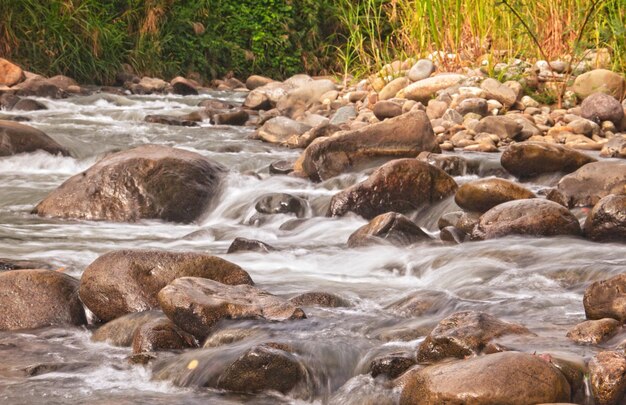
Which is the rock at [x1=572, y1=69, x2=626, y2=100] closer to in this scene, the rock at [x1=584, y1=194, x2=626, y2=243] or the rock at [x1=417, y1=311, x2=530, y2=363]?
the rock at [x1=584, y1=194, x2=626, y2=243]

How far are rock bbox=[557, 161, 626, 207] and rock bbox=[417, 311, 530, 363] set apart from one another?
264cm

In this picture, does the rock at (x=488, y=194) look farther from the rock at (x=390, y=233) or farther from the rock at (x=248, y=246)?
the rock at (x=248, y=246)

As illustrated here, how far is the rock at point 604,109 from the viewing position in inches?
327

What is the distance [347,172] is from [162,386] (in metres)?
4.18

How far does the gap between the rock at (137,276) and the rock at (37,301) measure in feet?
0.27

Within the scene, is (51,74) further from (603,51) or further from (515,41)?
(603,51)

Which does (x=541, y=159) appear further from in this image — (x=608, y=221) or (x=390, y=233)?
(x=390, y=233)

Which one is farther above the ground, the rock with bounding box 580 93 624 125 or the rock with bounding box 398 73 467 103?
the rock with bounding box 398 73 467 103

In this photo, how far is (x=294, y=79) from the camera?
504 inches

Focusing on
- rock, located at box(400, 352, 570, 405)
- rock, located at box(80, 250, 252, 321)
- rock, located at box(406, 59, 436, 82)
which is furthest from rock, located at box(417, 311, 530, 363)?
rock, located at box(406, 59, 436, 82)

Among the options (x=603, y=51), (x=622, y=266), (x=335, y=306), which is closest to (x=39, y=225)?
(x=335, y=306)

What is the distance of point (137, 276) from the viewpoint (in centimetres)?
432

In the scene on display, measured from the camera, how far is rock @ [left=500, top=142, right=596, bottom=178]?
6641 millimetres

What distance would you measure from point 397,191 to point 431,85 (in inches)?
146
